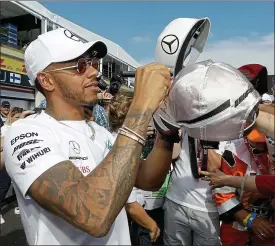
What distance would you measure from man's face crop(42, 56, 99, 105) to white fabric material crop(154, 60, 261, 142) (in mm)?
498

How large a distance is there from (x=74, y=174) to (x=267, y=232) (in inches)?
56.1

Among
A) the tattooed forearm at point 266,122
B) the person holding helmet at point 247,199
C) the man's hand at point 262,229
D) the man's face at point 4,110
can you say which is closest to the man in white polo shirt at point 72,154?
the tattooed forearm at point 266,122

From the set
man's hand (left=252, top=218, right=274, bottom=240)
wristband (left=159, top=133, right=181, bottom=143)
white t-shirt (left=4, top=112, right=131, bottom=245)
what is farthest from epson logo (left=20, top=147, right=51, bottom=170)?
man's hand (left=252, top=218, right=274, bottom=240)

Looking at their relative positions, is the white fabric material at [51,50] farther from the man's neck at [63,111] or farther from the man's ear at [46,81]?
the man's neck at [63,111]

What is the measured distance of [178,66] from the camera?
1346 mm

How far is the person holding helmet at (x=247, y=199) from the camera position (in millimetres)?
1821

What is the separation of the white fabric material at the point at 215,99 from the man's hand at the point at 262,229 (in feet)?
3.93

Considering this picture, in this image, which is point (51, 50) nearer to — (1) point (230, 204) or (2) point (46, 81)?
(2) point (46, 81)

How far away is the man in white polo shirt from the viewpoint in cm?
97

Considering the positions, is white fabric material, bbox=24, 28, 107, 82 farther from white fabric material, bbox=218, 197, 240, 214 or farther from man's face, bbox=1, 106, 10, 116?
man's face, bbox=1, 106, 10, 116

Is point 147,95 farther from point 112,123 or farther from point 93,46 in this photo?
point 112,123

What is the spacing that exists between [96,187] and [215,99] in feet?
1.48

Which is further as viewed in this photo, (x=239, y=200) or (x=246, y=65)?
(x=239, y=200)

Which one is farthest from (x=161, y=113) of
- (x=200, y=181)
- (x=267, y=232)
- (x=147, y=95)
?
(x=200, y=181)
